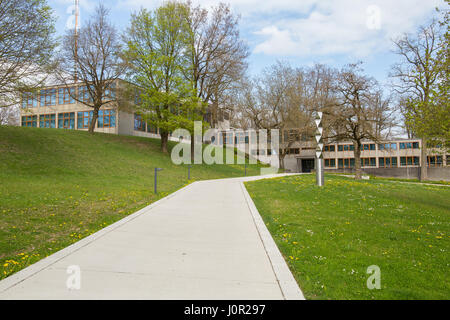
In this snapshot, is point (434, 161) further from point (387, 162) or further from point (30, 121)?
point (30, 121)

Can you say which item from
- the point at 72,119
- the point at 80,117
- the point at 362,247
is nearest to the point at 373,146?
the point at 80,117

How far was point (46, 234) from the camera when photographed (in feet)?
19.2

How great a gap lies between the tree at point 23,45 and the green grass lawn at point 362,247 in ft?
51.2

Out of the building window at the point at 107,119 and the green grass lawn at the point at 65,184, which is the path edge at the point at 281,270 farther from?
the building window at the point at 107,119

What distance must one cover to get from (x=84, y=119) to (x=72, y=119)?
2.51 m

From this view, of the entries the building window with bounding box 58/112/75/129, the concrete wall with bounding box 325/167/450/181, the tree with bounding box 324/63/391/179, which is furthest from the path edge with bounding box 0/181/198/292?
the concrete wall with bounding box 325/167/450/181

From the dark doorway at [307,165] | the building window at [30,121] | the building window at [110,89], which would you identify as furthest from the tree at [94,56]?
the dark doorway at [307,165]

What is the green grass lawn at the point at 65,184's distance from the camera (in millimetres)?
5676

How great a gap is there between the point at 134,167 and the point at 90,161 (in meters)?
3.11

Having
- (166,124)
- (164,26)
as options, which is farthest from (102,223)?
(164,26)

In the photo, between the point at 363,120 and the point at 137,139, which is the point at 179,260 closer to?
the point at 363,120

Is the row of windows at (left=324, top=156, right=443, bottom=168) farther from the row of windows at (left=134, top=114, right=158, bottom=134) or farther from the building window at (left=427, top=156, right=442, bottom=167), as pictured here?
the row of windows at (left=134, top=114, right=158, bottom=134)

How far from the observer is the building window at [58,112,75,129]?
4256 cm

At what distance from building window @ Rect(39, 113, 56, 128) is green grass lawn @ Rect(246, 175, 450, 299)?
45421mm
